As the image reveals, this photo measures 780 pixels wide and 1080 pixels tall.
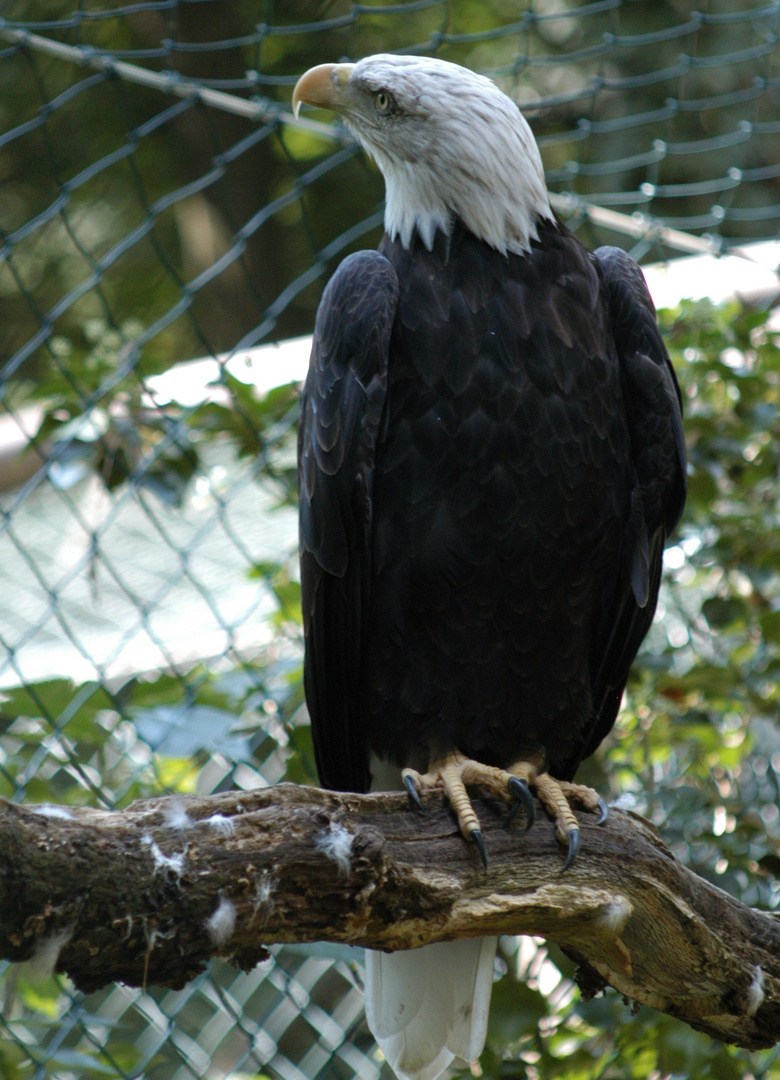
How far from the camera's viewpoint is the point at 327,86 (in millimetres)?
2209

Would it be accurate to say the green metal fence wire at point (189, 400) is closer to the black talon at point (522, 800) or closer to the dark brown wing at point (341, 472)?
the dark brown wing at point (341, 472)

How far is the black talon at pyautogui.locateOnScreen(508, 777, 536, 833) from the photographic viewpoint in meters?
1.80

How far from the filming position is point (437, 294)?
6.52 feet

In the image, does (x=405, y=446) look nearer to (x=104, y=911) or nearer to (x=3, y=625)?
(x=104, y=911)

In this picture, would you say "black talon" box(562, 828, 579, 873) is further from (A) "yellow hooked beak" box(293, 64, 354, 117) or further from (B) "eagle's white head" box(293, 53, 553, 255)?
(A) "yellow hooked beak" box(293, 64, 354, 117)

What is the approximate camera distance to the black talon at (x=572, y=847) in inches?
66.4

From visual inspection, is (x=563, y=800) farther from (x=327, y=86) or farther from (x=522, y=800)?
(x=327, y=86)

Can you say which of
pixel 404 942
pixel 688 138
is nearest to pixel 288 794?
pixel 404 942

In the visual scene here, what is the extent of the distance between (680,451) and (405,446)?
0.55 meters

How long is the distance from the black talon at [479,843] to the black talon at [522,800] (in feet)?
0.55

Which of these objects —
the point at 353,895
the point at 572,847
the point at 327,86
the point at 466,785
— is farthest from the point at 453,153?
the point at 353,895

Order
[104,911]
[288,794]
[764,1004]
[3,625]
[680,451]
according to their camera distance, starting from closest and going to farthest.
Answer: [104,911]
[288,794]
[764,1004]
[680,451]
[3,625]

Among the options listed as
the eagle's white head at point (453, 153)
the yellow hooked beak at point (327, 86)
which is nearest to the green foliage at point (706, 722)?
the eagle's white head at point (453, 153)

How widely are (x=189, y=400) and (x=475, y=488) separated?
0.85 meters
